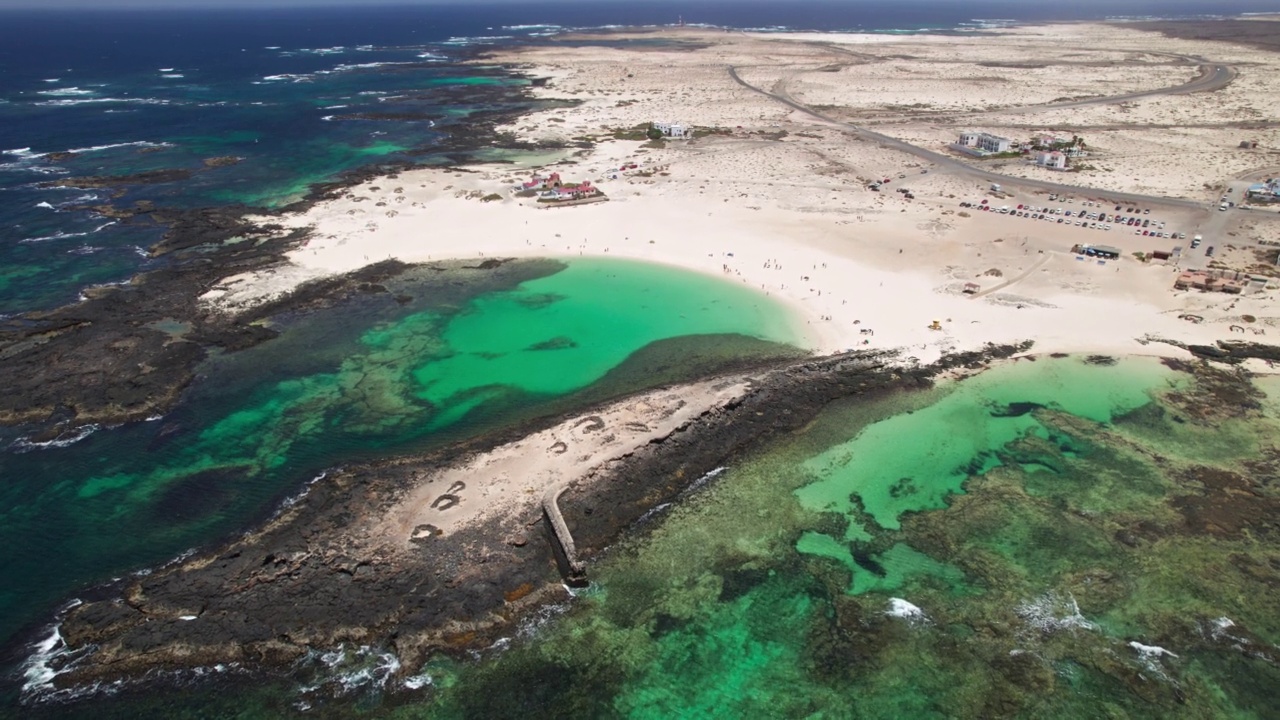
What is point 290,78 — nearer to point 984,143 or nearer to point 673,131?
point 673,131

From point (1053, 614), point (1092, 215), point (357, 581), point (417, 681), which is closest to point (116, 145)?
point (357, 581)

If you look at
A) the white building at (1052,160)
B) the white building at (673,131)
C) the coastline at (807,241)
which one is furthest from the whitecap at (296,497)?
the white building at (1052,160)

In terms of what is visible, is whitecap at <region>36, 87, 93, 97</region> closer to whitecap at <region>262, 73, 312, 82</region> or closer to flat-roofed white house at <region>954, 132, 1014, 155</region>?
whitecap at <region>262, 73, 312, 82</region>

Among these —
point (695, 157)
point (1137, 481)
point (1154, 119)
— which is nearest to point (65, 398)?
point (1137, 481)

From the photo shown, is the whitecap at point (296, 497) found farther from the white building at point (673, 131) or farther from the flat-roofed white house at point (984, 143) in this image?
the flat-roofed white house at point (984, 143)

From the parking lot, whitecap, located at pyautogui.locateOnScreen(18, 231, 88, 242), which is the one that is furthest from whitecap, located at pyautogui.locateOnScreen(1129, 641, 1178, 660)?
whitecap, located at pyautogui.locateOnScreen(18, 231, 88, 242)

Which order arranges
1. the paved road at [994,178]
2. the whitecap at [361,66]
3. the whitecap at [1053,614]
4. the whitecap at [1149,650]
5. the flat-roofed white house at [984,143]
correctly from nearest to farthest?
the whitecap at [1149,650], the whitecap at [1053,614], the paved road at [994,178], the flat-roofed white house at [984,143], the whitecap at [361,66]
